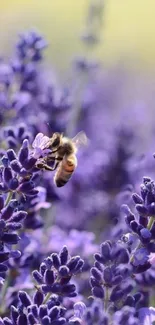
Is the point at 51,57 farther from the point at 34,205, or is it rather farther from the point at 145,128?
the point at 34,205

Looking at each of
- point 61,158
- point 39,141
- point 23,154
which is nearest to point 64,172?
point 61,158

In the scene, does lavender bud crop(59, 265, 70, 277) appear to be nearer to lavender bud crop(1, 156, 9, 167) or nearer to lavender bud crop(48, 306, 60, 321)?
lavender bud crop(48, 306, 60, 321)

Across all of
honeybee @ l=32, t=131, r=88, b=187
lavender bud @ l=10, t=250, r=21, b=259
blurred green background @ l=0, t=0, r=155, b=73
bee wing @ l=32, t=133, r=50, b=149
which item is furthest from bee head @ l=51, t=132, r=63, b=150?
blurred green background @ l=0, t=0, r=155, b=73

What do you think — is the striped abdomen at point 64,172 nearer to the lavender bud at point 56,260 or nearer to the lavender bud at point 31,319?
the lavender bud at point 56,260

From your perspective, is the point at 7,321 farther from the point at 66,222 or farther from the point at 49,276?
the point at 66,222

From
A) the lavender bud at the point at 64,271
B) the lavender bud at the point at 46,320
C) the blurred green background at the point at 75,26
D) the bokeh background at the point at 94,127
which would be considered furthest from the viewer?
the blurred green background at the point at 75,26

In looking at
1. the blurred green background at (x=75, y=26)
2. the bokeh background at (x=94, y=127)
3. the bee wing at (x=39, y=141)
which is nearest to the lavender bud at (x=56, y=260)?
the bee wing at (x=39, y=141)

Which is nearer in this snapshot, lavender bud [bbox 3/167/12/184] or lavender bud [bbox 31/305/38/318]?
lavender bud [bbox 31/305/38/318]
